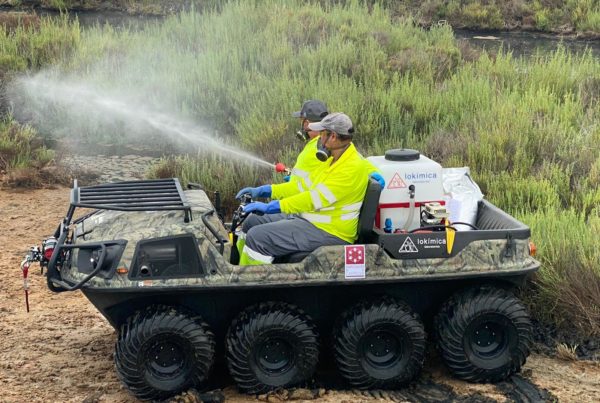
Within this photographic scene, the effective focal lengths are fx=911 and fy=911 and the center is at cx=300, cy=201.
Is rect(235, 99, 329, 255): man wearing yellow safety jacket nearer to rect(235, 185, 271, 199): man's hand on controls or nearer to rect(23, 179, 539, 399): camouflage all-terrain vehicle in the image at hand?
rect(235, 185, 271, 199): man's hand on controls

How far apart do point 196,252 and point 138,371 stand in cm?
94

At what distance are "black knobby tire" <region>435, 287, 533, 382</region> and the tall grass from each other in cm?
122

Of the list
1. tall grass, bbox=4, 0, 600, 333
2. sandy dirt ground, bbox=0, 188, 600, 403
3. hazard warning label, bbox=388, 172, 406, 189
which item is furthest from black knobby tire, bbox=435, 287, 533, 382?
tall grass, bbox=4, 0, 600, 333

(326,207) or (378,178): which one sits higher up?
(378,178)

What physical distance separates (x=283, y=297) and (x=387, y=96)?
690 centimetres

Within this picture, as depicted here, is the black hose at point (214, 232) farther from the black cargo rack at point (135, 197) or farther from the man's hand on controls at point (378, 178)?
the man's hand on controls at point (378, 178)

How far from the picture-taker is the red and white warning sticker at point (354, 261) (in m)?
6.64

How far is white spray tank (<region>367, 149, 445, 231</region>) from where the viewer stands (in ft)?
23.5

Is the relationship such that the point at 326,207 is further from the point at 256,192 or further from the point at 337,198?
the point at 256,192

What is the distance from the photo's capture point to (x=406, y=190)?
7191mm

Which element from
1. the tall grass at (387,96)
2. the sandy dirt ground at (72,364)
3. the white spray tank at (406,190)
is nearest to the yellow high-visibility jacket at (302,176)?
the white spray tank at (406,190)

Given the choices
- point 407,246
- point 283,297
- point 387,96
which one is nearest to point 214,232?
point 283,297

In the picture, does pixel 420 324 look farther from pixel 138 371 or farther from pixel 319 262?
pixel 138 371

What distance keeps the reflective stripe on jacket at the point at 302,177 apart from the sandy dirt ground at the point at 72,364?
1676 mm
